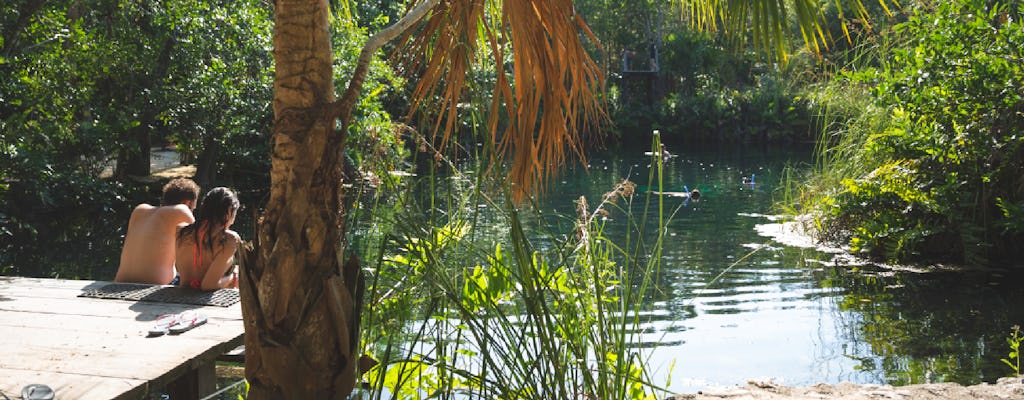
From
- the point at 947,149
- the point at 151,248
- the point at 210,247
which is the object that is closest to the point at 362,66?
the point at 210,247

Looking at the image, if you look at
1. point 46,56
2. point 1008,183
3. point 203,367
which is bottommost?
point 203,367

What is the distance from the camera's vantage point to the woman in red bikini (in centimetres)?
467

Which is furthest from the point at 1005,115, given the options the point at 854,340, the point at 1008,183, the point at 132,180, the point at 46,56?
Answer: the point at 132,180

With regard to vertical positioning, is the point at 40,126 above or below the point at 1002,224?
above

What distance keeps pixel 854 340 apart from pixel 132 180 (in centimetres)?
1242

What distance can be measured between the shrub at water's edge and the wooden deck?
22.8 feet

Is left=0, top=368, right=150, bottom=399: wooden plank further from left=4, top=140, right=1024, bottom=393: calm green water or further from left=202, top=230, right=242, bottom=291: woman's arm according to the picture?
left=4, top=140, right=1024, bottom=393: calm green water

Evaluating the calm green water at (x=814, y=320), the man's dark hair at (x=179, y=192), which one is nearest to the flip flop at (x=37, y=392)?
the calm green water at (x=814, y=320)

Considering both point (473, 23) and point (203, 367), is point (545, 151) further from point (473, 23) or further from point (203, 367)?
point (203, 367)

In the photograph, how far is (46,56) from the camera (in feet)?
36.8

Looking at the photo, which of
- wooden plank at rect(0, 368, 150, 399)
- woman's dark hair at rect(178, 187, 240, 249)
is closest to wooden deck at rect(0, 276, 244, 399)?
wooden plank at rect(0, 368, 150, 399)

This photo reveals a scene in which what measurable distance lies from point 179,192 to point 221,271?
1013 mm

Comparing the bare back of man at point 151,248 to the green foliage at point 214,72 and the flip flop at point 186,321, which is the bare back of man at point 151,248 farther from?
the green foliage at point 214,72

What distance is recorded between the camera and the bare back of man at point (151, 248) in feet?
16.9
